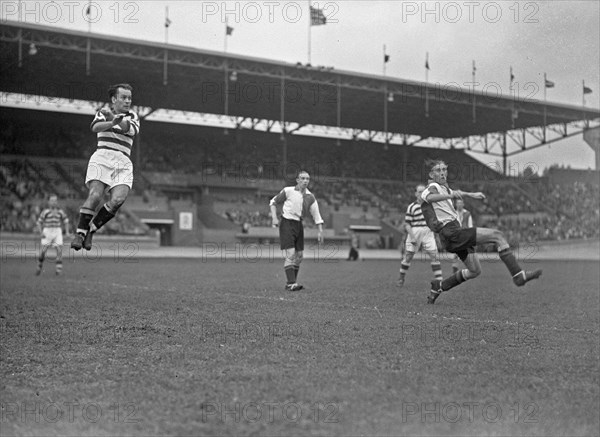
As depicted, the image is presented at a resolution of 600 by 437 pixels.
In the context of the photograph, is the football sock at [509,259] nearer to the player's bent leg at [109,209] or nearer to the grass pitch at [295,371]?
the grass pitch at [295,371]

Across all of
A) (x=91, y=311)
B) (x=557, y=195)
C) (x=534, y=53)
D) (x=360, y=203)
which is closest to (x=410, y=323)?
(x=91, y=311)

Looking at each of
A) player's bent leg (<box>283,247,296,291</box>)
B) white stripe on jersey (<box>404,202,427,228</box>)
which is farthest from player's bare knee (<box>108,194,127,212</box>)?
white stripe on jersey (<box>404,202,427,228</box>)

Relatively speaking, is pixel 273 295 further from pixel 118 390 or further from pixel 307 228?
pixel 307 228

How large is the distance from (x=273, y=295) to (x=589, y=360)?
6.54 m

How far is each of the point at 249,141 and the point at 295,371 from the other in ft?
154

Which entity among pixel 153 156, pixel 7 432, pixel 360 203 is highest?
pixel 153 156

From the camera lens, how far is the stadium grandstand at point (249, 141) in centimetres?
3584

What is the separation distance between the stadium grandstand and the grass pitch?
25862 millimetres

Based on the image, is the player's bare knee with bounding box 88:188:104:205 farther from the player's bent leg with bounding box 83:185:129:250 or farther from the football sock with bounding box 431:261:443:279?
the football sock with bounding box 431:261:443:279

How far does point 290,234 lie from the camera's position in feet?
40.5

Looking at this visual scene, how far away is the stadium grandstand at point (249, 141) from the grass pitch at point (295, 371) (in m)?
25.9

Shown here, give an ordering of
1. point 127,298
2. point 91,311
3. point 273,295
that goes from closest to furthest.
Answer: point 91,311
point 127,298
point 273,295

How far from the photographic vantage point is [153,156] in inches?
Result: 1858

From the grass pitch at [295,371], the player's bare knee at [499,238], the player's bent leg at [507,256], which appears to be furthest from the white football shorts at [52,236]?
the player's bare knee at [499,238]
